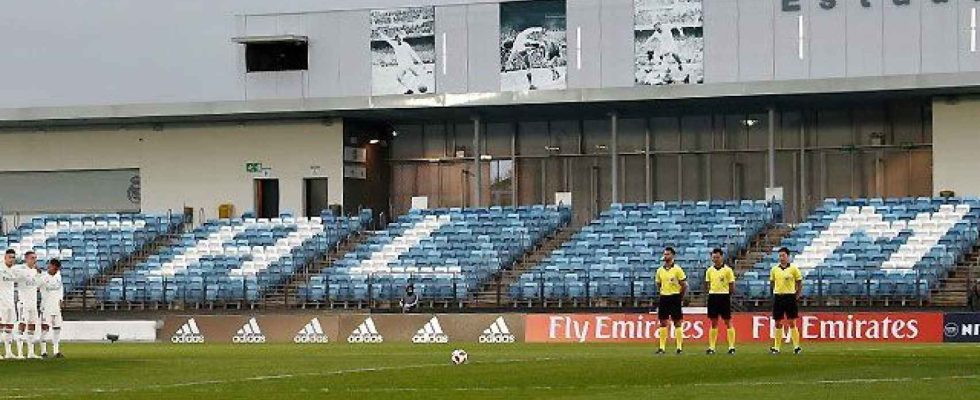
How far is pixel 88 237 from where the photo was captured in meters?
67.1

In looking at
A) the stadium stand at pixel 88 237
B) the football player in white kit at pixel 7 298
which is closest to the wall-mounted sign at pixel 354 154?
the stadium stand at pixel 88 237

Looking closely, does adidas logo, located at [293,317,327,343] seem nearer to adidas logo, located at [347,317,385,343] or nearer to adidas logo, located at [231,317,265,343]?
adidas logo, located at [347,317,385,343]

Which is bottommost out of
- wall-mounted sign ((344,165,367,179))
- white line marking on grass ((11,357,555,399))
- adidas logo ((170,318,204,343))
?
adidas logo ((170,318,204,343))

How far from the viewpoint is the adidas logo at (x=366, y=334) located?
171 feet

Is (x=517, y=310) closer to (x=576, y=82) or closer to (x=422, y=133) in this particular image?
(x=576, y=82)

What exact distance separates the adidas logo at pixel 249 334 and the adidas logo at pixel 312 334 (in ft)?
3.27

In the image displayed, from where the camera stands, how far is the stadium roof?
58.6m

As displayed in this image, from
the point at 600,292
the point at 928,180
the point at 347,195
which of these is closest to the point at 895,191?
the point at 928,180

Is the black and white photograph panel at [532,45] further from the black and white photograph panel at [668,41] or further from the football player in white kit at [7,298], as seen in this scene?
the football player in white kit at [7,298]

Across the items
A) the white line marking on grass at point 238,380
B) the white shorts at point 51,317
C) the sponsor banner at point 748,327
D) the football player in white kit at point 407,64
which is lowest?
the sponsor banner at point 748,327

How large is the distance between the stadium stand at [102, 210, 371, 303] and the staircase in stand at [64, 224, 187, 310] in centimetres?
53

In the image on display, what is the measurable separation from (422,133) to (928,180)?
661 inches

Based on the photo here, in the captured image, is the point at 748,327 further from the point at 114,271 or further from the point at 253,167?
the point at 114,271

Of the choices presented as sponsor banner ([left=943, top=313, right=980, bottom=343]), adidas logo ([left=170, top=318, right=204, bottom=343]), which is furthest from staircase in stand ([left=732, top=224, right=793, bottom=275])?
adidas logo ([left=170, top=318, right=204, bottom=343])
